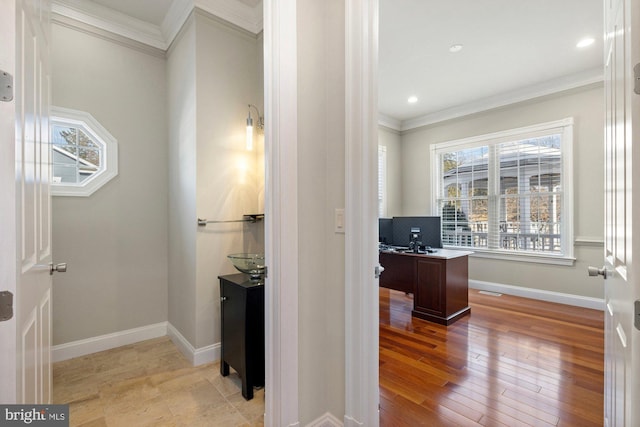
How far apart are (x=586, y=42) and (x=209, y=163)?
409 centimetres

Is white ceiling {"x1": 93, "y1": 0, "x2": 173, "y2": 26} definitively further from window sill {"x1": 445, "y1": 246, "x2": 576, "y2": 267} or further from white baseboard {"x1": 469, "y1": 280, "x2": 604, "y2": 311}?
white baseboard {"x1": 469, "y1": 280, "x2": 604, "y2": 311}

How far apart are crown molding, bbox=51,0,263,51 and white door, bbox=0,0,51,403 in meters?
1.43

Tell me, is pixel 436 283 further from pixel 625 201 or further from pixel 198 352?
pixel 625 201

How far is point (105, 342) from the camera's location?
107 inches

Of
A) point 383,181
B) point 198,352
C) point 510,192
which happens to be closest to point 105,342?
point 198,352

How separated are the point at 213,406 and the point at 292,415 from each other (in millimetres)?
706

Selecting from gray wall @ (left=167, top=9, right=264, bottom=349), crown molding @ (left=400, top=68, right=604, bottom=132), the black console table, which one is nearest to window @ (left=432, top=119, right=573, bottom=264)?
crown molding @ (left=400, top=68, right=604, bottom=132)

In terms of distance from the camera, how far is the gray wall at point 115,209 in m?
2.57

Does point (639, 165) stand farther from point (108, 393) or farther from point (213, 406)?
point (108, 393)

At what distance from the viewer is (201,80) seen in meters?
2.46

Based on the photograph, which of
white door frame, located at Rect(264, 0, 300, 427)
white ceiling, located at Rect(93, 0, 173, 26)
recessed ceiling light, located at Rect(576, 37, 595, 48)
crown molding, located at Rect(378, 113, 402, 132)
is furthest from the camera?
crown molding, located at Rect(378, 113, 402, 132)

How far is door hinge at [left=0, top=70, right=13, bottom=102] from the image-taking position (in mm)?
792

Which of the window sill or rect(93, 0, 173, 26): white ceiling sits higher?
rect(93, 0, 173, 26): white ceiling

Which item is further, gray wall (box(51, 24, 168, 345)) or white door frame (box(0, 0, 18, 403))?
gray wall (box(51, 24, 168, 345))
